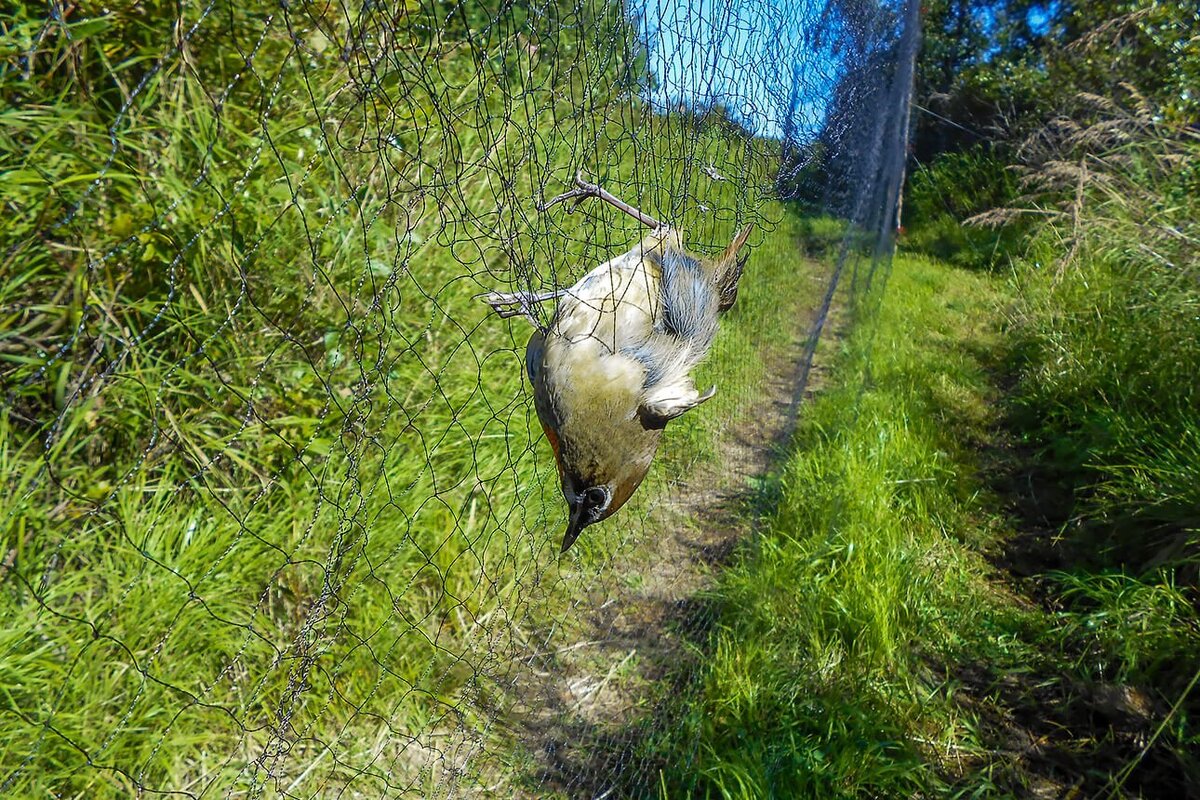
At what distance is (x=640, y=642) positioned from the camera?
9.07 ft

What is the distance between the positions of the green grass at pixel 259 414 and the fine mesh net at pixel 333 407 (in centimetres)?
1

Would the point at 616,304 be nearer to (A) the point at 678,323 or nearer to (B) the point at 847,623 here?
(A) the point at 678,323

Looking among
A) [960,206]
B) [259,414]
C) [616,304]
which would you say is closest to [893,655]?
[616,304]

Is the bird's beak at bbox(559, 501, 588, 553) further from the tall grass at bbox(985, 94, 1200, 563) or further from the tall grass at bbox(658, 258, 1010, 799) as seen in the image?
the tall grass at bbox(985, 94, 1200, 563)

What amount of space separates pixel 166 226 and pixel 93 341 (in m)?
0.36

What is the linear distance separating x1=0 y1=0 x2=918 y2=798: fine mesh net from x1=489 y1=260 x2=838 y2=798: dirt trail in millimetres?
13

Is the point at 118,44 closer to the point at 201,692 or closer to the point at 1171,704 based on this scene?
the point at 201,692

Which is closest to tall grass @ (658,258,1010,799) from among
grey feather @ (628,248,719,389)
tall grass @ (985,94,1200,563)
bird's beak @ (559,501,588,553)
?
tall grass @ (985,94,1200,563)

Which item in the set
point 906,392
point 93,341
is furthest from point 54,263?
point 906,392

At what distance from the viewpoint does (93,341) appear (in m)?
1.84

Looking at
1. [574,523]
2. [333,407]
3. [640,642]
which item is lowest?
[640,642]

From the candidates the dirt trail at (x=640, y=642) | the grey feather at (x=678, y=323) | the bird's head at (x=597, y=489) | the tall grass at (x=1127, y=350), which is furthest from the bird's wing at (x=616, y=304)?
the tall grass at (x=1127, y=350)

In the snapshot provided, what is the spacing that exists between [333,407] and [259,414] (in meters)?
0.28

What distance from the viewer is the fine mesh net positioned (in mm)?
1652
